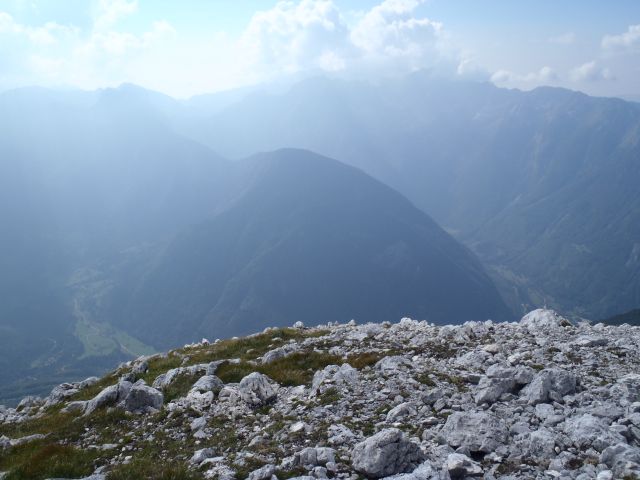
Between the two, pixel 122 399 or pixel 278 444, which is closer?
pixel 278 444

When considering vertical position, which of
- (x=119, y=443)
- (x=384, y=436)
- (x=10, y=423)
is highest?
(x=384, y=436)

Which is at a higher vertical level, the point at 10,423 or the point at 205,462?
the point at 205,462

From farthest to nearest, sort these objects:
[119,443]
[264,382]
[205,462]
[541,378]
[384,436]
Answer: [264,382] → [119,443] → [541,378] → [205,462] → [384,436]

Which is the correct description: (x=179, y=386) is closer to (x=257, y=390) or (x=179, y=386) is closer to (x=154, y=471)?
(x=257, y=390)

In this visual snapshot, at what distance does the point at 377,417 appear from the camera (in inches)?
666

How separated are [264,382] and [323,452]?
7.93 metres

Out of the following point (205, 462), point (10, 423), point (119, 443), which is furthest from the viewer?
point (10, 423)

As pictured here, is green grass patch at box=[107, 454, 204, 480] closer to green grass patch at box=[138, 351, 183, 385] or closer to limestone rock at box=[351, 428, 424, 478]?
limestone rock at box=[351, 428, 424, 478]

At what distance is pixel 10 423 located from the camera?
2592cm

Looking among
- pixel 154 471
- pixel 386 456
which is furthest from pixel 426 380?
pixel 154 471

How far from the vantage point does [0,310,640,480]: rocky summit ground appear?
42.8 feet

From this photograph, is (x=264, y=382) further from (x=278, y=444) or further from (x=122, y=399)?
(x=122, y=399)

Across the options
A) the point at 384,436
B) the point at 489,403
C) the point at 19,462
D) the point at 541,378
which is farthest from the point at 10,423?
the point at 541,378

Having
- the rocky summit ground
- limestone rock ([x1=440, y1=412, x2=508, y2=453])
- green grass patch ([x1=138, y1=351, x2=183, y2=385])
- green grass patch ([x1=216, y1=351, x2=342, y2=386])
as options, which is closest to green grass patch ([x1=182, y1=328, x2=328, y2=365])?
green grass patch ([x1=138, y1=351, x2=183, y2=385])
